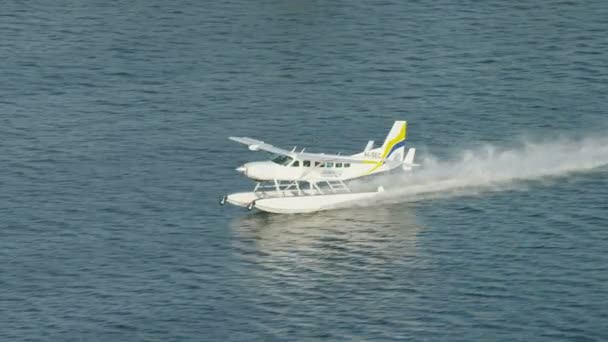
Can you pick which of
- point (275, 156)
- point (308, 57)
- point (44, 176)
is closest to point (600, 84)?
point (308, 57)

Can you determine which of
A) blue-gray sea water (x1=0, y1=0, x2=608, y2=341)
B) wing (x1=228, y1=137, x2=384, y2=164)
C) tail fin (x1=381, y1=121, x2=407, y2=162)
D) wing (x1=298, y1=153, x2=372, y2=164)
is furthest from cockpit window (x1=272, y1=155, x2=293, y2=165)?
tail fin (x1=381, y1=121, x2=407, y2=162)

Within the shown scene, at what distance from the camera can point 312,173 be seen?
131375mm

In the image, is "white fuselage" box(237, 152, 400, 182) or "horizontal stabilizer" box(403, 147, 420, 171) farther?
"horizontal stabilizer" box(403, 147, 420, 171)

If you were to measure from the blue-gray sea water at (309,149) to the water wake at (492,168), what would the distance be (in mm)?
268

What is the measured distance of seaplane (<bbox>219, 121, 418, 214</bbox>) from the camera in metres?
130

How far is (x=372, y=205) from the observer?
13188cm

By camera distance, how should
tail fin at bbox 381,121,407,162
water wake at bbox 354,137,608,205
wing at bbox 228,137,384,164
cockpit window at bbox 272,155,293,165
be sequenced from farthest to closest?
water wake at bbox 354,137,608,205 → tail fin at bbox 381,121,407,162 → cockpit window at bbox 272,155,293,165 → wing at bbox 228,137,384,164

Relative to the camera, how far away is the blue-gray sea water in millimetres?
113500

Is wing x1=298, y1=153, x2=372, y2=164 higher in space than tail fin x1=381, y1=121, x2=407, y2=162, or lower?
lower

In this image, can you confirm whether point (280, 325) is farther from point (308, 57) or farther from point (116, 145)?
point (308, 57)

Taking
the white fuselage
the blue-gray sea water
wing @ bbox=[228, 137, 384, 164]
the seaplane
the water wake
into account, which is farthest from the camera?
the water wake

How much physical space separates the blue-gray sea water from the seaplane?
1.36 metres

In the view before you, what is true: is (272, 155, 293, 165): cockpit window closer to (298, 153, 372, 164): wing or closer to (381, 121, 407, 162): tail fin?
(298, 153, 372, 164): wing

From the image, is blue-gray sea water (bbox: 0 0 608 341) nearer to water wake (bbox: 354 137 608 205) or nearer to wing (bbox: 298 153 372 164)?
water wake (bbox: 354 137 608 205)
